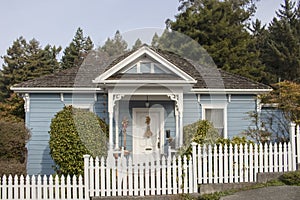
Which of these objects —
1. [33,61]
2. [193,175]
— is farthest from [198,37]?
[193,175]

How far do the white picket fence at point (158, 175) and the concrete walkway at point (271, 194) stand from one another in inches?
21.6

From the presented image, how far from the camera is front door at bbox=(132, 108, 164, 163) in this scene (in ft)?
47.1

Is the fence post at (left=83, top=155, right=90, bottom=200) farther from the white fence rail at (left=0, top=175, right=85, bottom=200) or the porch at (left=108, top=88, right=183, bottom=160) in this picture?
the porch at (left=108, top=88, right=183, bottom=160)

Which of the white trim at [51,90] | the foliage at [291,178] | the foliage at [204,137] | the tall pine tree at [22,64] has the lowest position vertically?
the foliage at [291,178]

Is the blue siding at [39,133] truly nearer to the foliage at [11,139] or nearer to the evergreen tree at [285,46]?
the foliage at [11,139]

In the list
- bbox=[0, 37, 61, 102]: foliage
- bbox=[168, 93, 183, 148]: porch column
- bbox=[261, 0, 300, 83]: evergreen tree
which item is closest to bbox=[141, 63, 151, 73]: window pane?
bbox=[168, 93, 183, 148]: porch column

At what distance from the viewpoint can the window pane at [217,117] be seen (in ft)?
48.4

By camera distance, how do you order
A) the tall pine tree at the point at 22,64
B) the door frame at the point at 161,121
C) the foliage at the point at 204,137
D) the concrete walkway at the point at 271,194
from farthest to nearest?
the tall pine tree at the point at 22,64
the door frame at the point at 161,121
the foliage at the point at 204,137
the concrete walkway at the point at 271,194

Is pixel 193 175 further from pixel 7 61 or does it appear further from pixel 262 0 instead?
pixel 262 0

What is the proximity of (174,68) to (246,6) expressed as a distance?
1111 inches

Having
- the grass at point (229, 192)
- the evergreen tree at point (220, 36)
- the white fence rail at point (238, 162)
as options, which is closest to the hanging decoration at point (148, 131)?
the white fence rail at point (238, 162)

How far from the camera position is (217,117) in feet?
48.6

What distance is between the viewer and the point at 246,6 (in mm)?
37688

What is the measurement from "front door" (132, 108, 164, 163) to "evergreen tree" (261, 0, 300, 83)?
17.9m
